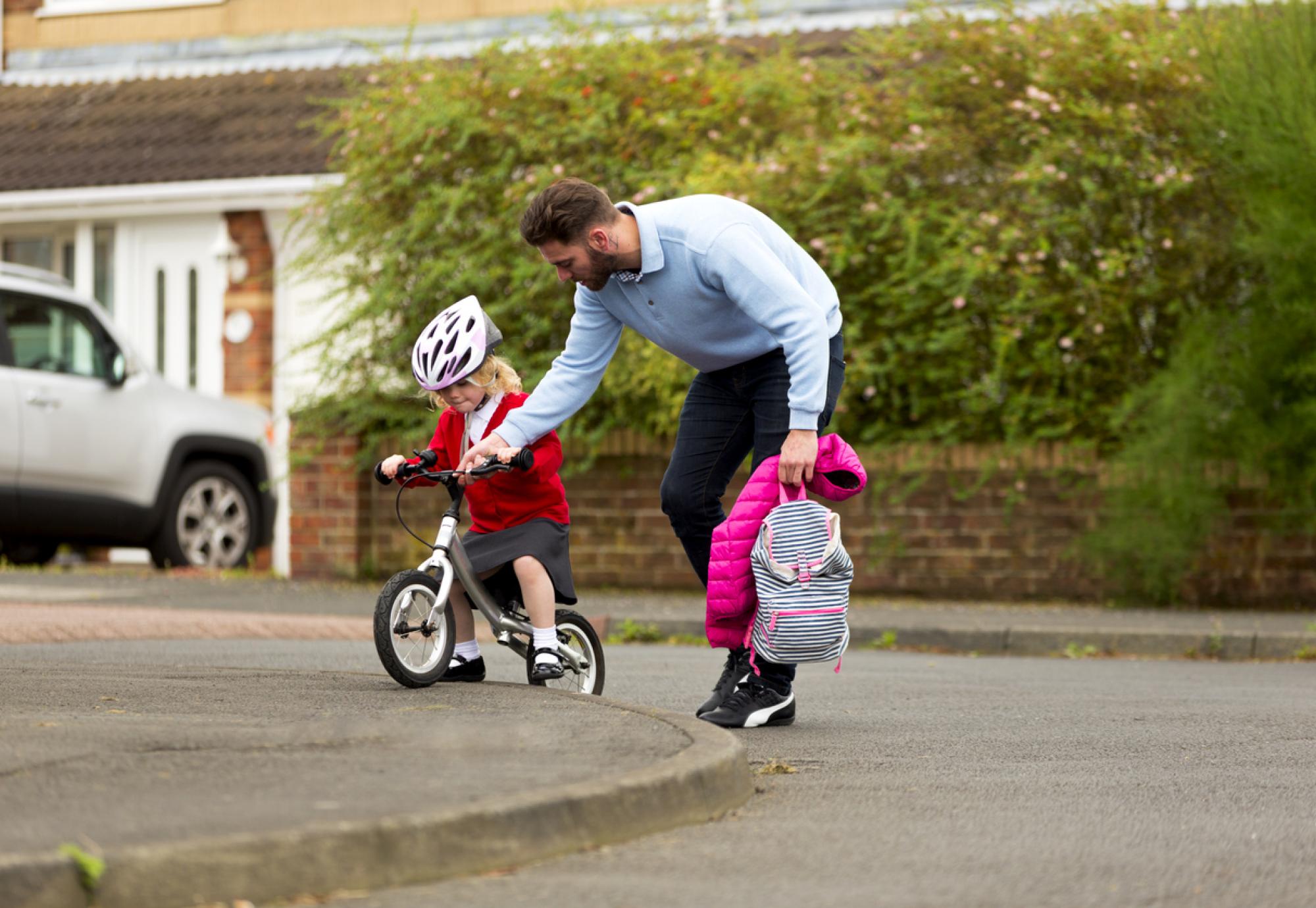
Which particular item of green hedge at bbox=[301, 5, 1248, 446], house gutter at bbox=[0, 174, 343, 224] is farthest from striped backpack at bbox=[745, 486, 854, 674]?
house gutter at bbox=[0, 174, 343, 224]

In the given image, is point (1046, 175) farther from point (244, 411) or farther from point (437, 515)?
point (244, 411)

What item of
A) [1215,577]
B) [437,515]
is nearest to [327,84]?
[437,515]

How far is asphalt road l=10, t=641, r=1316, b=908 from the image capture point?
153 inches

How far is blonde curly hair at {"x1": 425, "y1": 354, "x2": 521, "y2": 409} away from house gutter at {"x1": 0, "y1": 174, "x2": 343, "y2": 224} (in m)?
9.00

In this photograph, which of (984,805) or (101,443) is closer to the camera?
(984,805)

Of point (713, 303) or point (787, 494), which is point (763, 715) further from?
point (713, 303)

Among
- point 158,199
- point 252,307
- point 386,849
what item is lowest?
point 386,849

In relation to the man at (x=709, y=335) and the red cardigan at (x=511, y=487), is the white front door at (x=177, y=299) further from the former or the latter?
the man at (x=709, y=335)

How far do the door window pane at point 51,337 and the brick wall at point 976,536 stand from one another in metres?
3.55

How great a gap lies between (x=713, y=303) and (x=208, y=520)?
934cm

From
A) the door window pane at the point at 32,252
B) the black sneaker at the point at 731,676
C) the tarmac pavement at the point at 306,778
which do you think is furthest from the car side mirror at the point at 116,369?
the black sneaker at the point at 731,676

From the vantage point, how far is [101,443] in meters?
13.5

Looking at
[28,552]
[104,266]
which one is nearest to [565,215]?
[28,552]

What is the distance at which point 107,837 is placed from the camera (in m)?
3.67
